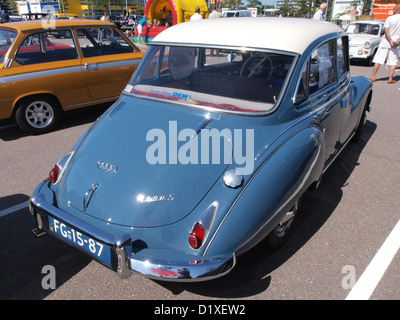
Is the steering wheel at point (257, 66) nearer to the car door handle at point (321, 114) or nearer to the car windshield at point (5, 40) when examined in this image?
the car door handle at point (321, 114)

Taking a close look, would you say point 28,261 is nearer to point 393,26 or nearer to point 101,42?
point 101,42

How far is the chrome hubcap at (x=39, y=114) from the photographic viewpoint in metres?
5.40

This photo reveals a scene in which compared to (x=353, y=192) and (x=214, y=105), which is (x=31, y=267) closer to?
(x=214, y=105)

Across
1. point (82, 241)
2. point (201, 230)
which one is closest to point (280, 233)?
point (201, 230)

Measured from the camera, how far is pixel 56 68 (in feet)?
17.9

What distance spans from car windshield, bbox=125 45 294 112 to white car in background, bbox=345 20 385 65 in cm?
910

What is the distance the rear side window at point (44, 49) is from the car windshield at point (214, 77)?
2878 millimetres

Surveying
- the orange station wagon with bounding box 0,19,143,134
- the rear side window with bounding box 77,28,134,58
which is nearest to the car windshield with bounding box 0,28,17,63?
the orange station wagon with bounding box 0,19,143,134

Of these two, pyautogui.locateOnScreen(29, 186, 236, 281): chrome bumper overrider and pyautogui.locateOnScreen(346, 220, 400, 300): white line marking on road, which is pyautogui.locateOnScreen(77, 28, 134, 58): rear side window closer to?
pyautogui.locateOnScreen(29, 186, 236, 281): chrome bumper overrider

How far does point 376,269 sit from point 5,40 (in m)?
5.97

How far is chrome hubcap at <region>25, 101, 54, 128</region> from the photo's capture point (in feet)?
17.7

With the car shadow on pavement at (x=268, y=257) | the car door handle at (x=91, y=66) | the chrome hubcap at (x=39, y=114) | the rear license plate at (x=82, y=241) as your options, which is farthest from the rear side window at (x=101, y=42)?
the car shadow on pavement at (x=268, y=257)

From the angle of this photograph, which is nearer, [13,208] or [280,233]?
[280,233]
